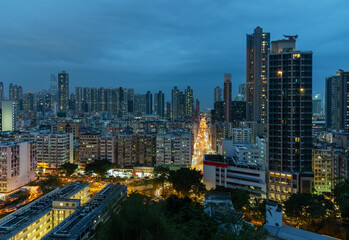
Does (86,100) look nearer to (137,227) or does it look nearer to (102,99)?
(102,99)

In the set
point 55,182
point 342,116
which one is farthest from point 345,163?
point 342,116

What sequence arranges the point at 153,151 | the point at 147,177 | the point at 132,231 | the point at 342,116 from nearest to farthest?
the point at 132,231, the point at 147,177, the point at 153,151, the point at 342,116

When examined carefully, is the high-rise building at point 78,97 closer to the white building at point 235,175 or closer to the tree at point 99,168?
the tree at point 99,168

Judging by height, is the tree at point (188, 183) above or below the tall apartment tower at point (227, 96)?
below

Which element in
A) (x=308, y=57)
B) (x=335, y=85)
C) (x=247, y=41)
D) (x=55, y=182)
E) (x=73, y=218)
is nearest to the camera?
(x=73, y=218)

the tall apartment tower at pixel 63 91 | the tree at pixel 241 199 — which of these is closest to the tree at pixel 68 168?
the tree at pixel 241 199

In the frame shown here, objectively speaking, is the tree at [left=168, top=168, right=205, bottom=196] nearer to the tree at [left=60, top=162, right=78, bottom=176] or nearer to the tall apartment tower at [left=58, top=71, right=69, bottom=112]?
the tree at [left=60, top=162, right=78, bottom=176]

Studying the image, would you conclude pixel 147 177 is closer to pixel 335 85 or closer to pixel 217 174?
pixel 217 174
